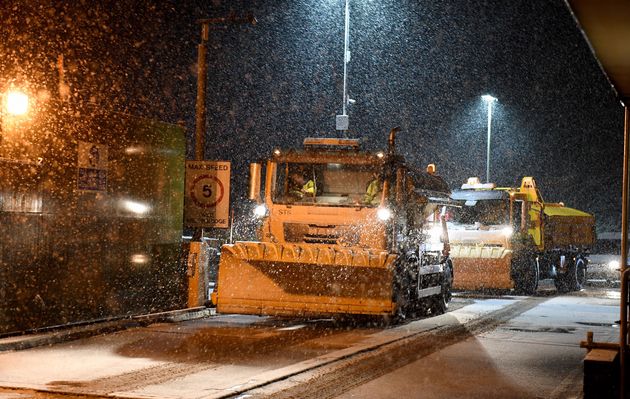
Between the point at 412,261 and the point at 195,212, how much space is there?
434cm

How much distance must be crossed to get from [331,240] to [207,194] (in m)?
2.89

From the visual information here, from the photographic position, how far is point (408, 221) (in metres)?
17.7

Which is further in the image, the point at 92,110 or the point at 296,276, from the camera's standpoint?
the point at 296,276

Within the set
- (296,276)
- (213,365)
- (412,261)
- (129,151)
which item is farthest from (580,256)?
(213,365)

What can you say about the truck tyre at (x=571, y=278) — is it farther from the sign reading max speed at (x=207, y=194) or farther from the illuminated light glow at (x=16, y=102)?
the illuminated light glow at (x=16, y=102)

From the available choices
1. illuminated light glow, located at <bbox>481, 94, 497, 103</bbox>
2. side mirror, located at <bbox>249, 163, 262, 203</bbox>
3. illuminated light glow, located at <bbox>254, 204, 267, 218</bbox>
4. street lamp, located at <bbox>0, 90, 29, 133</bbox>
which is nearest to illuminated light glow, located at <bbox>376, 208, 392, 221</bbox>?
illuminated light glow, located at <bbox>254, 204, 267, 218</bbox>

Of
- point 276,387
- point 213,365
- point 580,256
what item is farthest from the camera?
point 580,256

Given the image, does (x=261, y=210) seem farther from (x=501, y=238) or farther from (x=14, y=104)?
(x=501, y=238)

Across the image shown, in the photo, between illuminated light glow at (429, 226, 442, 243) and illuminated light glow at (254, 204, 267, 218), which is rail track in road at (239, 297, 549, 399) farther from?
illuminated light glow at (254, 204, 267, 218)

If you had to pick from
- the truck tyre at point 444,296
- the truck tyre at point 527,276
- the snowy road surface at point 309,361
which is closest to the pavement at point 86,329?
the snowy road surface at point 309,361

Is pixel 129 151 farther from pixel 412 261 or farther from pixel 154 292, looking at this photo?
pixel 412 261

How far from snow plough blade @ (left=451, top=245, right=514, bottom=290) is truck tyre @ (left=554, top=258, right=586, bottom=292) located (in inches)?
230

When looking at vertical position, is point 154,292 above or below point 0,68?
below

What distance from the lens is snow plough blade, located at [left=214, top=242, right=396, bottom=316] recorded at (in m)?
15.9
